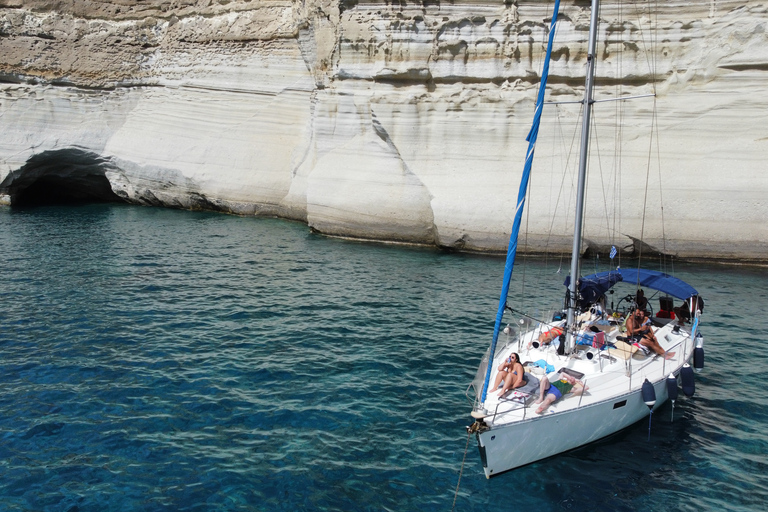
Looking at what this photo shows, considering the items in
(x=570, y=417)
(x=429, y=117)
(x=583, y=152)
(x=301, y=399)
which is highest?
(x=429, y=117)

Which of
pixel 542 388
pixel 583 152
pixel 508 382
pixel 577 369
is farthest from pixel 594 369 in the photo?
pixel 583 152

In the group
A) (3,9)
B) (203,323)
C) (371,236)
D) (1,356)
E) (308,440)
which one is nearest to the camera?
(308,440)

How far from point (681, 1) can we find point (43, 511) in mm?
Answer: 22802

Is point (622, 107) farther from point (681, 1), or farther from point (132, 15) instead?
point (132, 15)

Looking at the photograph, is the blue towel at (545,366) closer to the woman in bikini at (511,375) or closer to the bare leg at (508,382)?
the woman in bikini at (511,375)

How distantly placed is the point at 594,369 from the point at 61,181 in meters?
33.2

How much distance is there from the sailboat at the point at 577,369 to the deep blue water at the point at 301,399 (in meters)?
0.44

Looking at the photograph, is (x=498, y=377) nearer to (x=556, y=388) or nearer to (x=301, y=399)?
(x=556, y=388)

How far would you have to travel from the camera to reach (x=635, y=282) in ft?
46.0

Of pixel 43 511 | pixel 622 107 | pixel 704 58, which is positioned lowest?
pixel 43 511

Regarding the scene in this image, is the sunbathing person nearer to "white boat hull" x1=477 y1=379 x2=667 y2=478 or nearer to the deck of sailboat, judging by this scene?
the deck of sailboat

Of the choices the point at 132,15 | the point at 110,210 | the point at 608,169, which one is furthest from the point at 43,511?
the point at 132,15

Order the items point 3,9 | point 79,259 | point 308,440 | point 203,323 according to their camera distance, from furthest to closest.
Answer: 1. point 3,9
2. point 79,259
3. point 203,323
4. point 308,440

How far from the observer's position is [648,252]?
22.2 m
